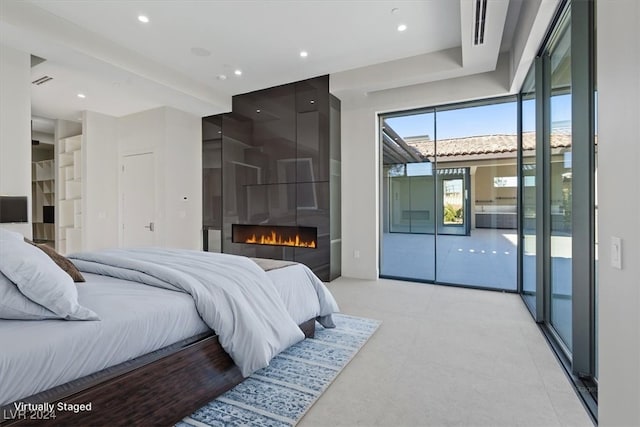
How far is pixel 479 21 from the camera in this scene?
10.2 ft

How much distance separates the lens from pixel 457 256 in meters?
4.89

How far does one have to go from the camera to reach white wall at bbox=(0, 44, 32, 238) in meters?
3.43

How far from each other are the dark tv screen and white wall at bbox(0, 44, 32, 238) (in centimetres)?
5

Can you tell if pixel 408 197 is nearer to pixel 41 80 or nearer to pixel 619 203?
pixel 619 203

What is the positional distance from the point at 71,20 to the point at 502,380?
5189 millimetres

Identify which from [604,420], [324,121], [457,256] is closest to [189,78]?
[324,121]

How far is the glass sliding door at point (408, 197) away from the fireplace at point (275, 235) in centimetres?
120

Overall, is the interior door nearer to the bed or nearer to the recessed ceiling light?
the recessed ceiling light

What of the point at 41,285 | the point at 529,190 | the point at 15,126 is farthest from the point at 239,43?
the point at 529,190

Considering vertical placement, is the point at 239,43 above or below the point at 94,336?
above

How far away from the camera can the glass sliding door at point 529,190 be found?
355 centimetres

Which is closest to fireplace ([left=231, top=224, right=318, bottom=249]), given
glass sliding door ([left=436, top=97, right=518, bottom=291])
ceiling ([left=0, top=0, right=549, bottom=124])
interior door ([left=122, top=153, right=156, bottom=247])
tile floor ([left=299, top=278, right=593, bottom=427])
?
interior door ([left=122, top=153, right=156, bottom=247])

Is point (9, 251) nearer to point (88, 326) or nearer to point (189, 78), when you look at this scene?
point (88, 326)

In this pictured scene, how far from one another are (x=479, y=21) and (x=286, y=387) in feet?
11.8
